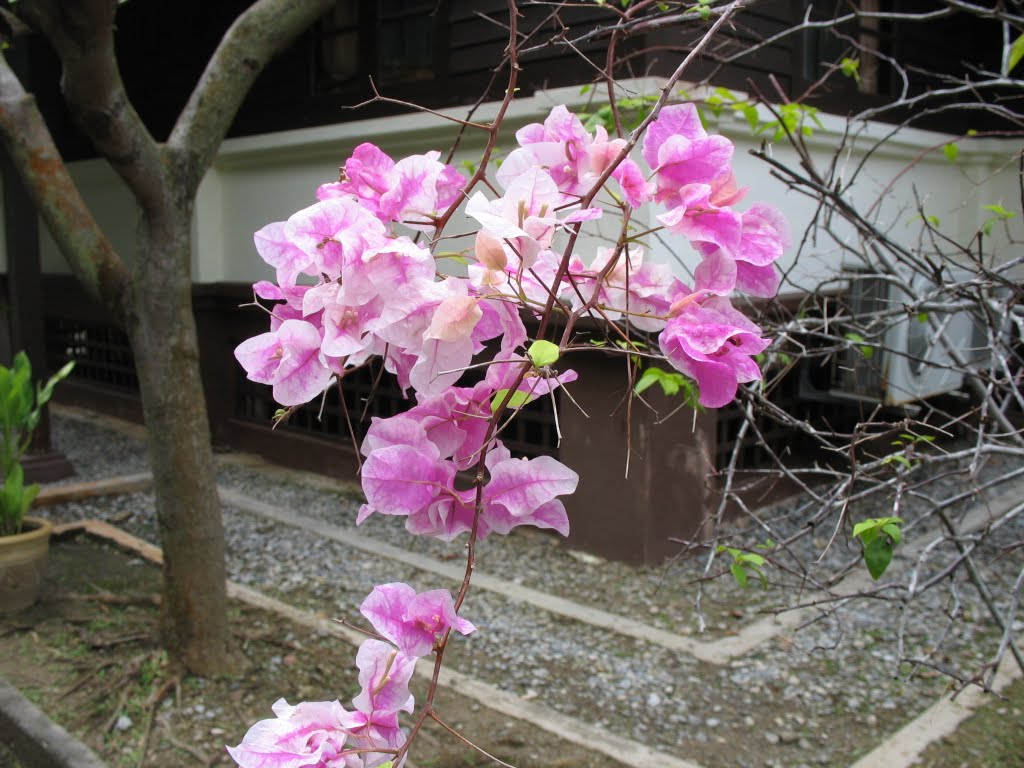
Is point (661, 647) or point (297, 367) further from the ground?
point (297, 367)

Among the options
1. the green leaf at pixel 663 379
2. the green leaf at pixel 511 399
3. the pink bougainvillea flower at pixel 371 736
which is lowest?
the pink bougainvillea flower at pixel 371 736

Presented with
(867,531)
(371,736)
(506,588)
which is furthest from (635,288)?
(506,588)

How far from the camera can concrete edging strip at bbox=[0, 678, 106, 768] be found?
283cm

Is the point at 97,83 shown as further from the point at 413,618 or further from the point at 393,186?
the point at 413,618

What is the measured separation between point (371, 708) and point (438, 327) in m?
0.39

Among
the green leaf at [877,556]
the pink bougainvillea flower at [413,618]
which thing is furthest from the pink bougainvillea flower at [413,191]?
the green leaf at [877,556]

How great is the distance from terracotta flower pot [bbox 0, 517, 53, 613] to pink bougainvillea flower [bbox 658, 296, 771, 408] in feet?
12.8

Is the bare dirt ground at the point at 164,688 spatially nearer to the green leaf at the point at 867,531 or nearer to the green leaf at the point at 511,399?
the green leaf at the point at 867,531

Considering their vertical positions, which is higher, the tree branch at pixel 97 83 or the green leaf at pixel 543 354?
the tree branch at pixel 97 83

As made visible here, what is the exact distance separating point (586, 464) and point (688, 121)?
3.97 metres

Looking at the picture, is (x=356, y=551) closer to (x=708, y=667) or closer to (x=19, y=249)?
(x=708, y=667)

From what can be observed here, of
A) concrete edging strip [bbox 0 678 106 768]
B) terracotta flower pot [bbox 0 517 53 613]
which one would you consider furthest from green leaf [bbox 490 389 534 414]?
terracotta flower pot [bbox 0 517 53 613]

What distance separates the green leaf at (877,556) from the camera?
4.60 feet

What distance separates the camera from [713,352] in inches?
31.1
